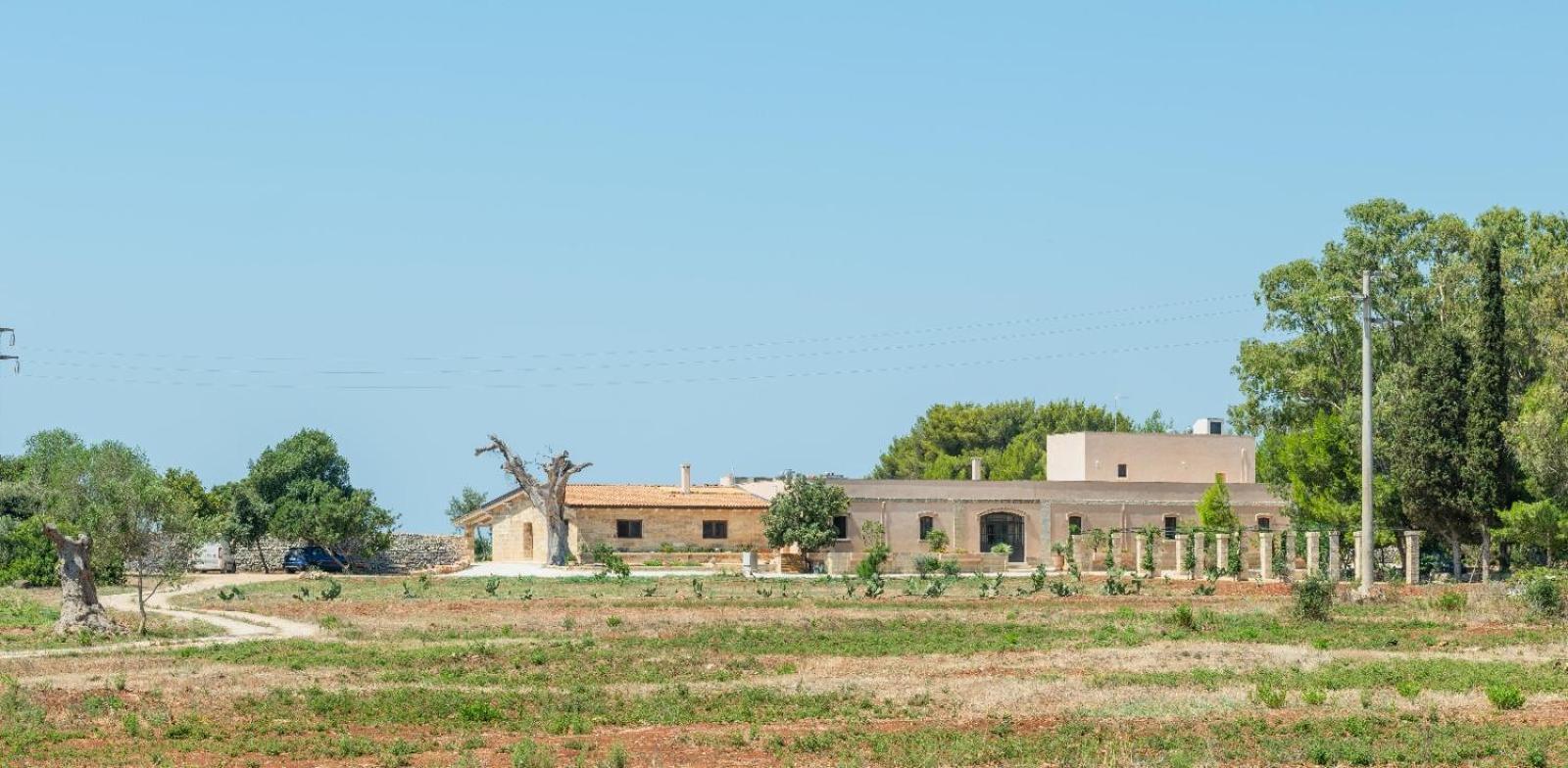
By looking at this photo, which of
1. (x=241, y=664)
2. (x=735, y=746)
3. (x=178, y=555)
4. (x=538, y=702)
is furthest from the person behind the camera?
(x=178, y=555)

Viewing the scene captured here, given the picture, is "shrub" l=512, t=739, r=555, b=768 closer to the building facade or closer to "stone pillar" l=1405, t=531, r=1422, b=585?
"stone pillar" l=1405, t=531, r=1422, b=585

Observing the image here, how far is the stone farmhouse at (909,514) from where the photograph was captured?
76812 millimetres

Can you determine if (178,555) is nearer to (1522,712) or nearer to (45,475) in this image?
(1522,712)

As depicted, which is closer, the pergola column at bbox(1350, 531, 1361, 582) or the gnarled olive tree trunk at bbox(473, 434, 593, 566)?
the pergola column at bbox(1350, 531, 1361, 582)

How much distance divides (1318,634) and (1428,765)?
55.9 ft

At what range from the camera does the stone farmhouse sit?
3024 inches

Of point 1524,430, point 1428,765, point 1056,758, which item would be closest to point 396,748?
point 1056,758

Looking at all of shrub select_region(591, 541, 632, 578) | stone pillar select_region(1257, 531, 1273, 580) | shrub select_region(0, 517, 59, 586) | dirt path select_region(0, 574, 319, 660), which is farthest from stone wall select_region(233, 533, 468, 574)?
stone pillar select_region(1257, 531, 1273, 580)

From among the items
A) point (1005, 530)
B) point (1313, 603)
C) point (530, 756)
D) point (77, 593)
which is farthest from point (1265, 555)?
point (530, 756)

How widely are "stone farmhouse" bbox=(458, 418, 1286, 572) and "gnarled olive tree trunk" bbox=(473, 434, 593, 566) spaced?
90 centimetres

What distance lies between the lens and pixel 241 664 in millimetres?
30766

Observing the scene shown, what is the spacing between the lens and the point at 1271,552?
61.2 meters

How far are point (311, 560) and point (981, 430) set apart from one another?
51683mm

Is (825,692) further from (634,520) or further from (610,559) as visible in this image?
(634,520)
